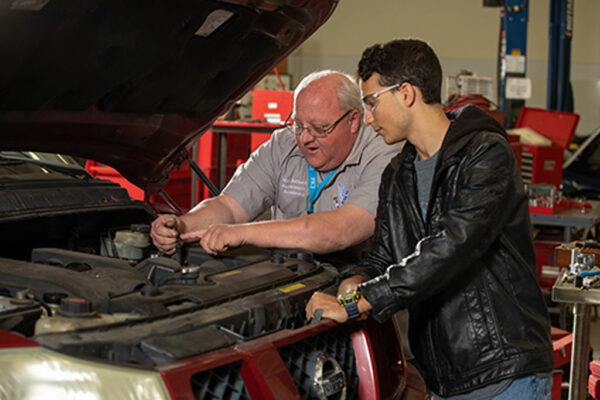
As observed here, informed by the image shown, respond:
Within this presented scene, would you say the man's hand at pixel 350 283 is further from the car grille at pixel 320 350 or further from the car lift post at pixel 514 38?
the car lift post at pixel 514 38

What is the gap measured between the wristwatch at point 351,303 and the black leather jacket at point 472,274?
0.03 m

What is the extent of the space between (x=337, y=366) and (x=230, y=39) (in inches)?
40.3

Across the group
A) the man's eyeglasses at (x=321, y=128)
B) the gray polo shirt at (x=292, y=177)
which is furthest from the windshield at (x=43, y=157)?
the man's eyeglasses at (x=321, y=128)

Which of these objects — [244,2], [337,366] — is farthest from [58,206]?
[337,366]

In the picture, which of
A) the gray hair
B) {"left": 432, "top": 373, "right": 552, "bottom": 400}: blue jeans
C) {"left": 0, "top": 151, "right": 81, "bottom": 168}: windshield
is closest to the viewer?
{"left": 432, "top": 373, "right": 552, "bottom": 400}: blue jeans

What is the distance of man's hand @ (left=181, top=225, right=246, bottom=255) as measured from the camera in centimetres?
217

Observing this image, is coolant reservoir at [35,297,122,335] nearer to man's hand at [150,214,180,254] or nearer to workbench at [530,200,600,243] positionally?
man's hand at [150,214,180,254]

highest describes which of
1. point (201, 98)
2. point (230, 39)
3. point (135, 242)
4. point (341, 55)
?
point (341, 55)

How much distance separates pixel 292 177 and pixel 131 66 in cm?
86

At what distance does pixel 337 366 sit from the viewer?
1684 mm

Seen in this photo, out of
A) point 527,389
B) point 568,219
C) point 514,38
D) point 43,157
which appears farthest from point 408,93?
point 514,38

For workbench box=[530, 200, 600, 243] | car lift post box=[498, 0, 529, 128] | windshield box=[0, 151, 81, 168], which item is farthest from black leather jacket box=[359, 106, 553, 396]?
car lift post box=[498, 0, 529, 128]

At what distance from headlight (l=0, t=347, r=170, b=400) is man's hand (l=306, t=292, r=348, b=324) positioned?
1.75 ft

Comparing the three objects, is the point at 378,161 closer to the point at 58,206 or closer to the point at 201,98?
the point at 201,98
